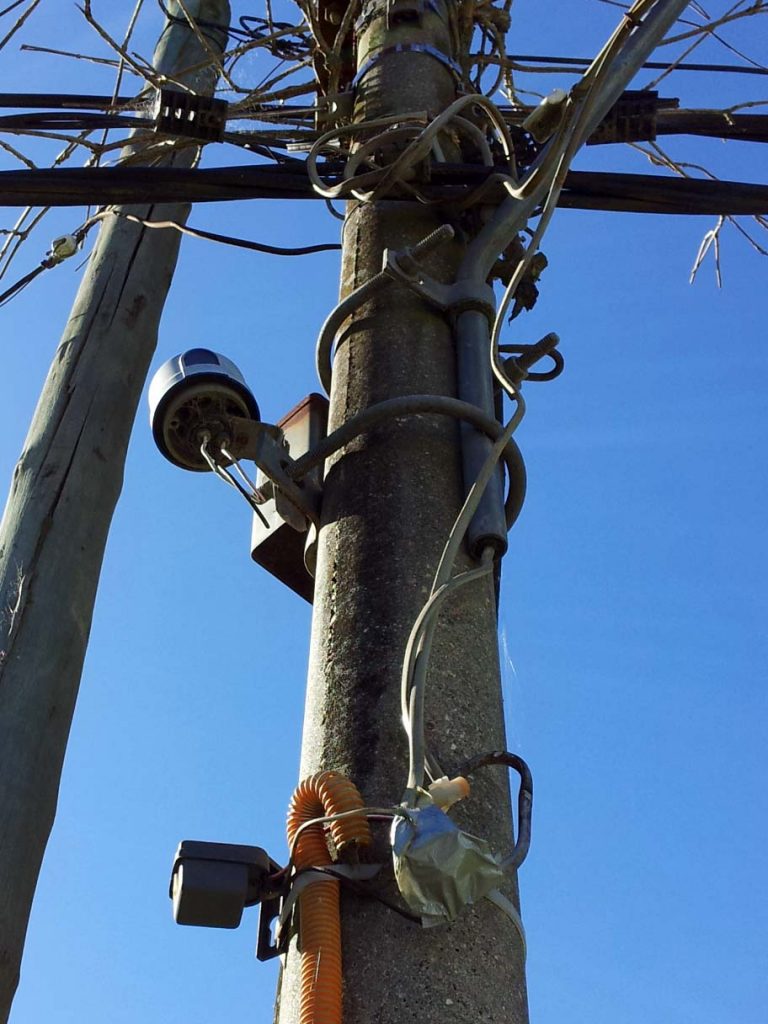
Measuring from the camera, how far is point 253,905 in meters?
1.79

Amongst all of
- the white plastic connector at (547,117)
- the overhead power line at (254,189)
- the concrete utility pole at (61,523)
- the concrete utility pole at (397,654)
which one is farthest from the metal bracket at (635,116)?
the concrete utility pole at (61,523)

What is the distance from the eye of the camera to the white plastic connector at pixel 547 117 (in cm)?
271

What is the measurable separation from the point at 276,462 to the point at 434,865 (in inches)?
38.2

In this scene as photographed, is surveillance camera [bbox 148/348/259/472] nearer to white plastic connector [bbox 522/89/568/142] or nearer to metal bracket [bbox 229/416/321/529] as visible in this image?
metal bracket [bbox 229/416/321/529]

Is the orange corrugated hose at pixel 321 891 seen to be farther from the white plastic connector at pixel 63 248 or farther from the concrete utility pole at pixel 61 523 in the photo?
the white plastic connector at pixel 63 248

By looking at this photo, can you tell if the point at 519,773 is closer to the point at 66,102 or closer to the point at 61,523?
the point at 61,523

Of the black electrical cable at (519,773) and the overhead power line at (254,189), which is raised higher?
the overhead power line at (254,189)

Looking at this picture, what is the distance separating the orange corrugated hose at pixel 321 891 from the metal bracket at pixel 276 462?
64cm

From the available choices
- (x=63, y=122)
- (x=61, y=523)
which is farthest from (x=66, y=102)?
(x=61, y=523)

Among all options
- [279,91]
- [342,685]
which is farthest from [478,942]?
[279,91]

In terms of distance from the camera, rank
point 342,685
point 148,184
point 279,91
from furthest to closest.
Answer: point 279,91 → point 148,184 → point 342,685

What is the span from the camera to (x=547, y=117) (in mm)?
2758

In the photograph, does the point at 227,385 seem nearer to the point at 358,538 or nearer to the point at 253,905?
the point at 358,538

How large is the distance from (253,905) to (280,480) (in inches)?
31.0
